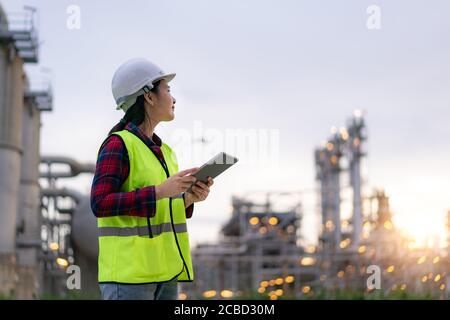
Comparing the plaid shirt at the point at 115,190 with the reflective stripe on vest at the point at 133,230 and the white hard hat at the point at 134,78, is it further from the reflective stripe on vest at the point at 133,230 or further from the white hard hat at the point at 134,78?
the white hard hat at the point at 134,78

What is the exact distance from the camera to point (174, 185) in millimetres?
2549

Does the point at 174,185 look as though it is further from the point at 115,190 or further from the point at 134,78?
the point at 134,78

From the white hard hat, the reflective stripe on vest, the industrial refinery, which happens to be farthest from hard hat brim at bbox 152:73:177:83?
the industrial refinery

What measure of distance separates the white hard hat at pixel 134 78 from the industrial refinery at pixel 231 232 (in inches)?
500

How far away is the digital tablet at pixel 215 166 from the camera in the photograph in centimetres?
251

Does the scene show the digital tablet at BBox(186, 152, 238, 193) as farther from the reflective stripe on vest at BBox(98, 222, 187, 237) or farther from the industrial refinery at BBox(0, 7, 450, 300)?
the industrial refinery at BBox(0, 7, 450, 300)

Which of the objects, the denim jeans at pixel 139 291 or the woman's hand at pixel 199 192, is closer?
the denim jeans at pixel 139 291

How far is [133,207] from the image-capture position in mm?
2510

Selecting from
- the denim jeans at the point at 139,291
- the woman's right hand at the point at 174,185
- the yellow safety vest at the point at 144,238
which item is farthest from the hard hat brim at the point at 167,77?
the denim jeans at the point at 139,291

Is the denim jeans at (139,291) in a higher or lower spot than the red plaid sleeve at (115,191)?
lower

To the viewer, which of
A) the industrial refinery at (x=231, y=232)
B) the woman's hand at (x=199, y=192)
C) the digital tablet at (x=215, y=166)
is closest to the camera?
the digital tablet at (x=215, y=166)

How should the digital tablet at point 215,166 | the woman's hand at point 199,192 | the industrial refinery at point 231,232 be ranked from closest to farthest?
the digital tablet at point 215,166 < the woman's hand at point 199,192 < the industrial refinery at point 231,232

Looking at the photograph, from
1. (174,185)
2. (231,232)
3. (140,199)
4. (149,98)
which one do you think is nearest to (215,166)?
(174,185)

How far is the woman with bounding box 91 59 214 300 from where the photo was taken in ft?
8.39
